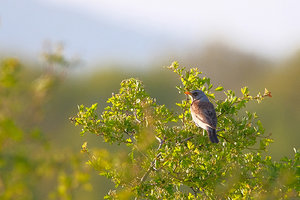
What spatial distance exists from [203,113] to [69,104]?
97.7m

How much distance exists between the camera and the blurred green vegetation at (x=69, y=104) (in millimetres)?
5730

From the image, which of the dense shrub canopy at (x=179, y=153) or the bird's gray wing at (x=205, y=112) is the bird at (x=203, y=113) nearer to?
the bird's gray wing at (x=205, y=112)

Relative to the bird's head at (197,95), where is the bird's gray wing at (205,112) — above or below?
below

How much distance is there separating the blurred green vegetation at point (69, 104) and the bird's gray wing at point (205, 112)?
2.16 m

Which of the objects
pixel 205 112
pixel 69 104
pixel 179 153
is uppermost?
pixel 205 112

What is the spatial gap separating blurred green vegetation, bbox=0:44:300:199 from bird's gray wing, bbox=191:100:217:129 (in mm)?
2156

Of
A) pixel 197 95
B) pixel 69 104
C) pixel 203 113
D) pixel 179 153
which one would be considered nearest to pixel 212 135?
pixel 203 113

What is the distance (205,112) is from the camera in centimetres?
1048

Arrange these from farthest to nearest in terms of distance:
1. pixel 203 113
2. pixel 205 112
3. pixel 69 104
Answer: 1. pixel 69 104
2. pixel 205 112
3. pixel 203 113

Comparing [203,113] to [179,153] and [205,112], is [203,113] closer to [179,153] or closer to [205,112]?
[205,112]

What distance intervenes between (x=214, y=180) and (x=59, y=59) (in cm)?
389

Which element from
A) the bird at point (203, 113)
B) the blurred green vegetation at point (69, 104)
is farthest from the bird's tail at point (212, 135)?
the blurred green vegetation at point (69, 104)

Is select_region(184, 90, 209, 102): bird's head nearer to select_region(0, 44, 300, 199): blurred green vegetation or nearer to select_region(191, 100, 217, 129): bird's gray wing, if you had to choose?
A: select_region(191, 100, 217, 129): bird's gray wing

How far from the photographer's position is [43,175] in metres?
5.90
